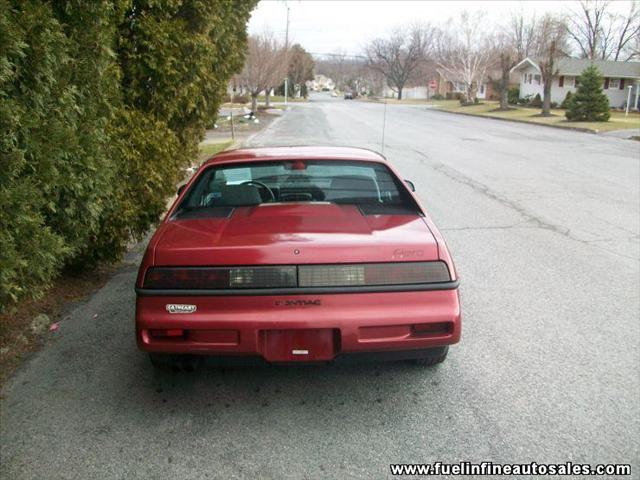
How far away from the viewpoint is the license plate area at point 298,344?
298cm

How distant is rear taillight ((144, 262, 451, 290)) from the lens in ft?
9.78

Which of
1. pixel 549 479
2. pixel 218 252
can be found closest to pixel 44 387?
pixel 218 252

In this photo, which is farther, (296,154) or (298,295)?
(296,154)

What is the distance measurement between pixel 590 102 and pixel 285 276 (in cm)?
3678

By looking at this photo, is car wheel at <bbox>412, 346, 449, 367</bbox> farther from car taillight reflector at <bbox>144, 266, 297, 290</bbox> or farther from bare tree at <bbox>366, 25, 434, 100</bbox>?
bare tree at <bbox>366, 25, 434, 100</bbox>

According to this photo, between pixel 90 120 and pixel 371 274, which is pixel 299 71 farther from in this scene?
pixel 371 274

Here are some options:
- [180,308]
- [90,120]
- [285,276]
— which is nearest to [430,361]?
[285,276]

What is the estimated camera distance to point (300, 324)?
9.61 ft

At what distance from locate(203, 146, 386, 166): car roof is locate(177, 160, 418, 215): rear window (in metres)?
0.04

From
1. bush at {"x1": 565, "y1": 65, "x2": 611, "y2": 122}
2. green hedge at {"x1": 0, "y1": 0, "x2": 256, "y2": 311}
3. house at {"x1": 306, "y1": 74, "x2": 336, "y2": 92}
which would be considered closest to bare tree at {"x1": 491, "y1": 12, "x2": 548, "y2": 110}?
bush at {"x1": 565, "y1": 65, "x2": 611, "y2": 122}

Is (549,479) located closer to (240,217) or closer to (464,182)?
(240,217)

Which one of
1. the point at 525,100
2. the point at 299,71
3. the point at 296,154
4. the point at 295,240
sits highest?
the point at 299,71

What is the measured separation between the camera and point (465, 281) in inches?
218

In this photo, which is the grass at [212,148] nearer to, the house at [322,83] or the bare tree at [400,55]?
the bare tree at [400,55]
